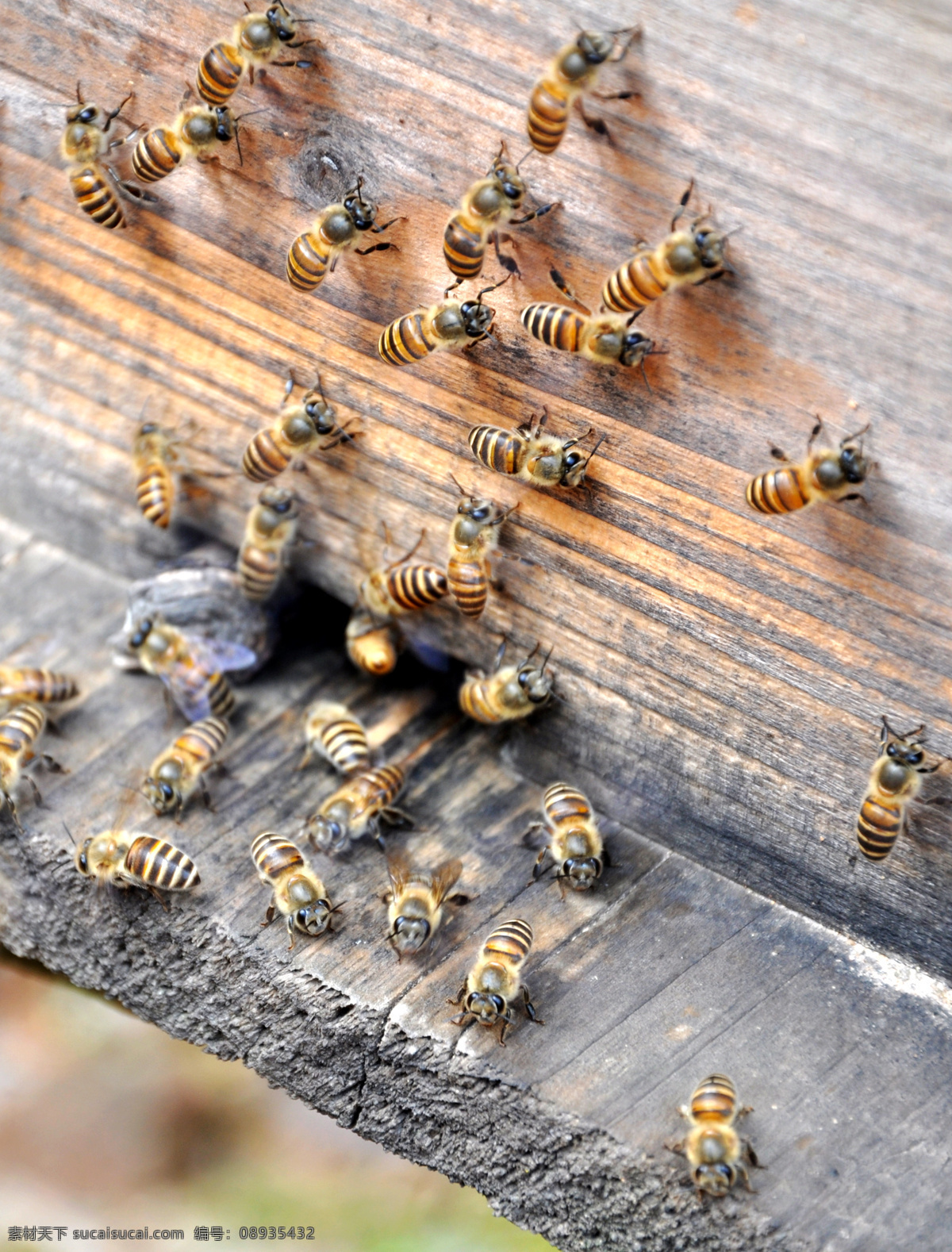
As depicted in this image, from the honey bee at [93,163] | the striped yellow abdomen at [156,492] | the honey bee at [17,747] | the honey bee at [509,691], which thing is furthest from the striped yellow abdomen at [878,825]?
the honey bee at [93,163]

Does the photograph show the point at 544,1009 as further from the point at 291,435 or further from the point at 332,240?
the point at 332,240

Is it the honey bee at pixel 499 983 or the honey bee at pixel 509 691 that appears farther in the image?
the honey bee at pixel 509 691

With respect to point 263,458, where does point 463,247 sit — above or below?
above

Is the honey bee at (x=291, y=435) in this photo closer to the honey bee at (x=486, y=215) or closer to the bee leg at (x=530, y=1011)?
the honey bee at (x=486, y=215)

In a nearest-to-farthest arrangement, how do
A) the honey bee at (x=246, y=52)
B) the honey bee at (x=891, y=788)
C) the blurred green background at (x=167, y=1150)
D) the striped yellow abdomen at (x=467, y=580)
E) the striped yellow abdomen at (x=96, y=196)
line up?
the honey bee at (x=891, y=788), the honey bee at (x=246, y=52), the striped yellow abdomen at (x=467, y=580), the striped yellow abdomen at (x=96, y=196), the blurred green background at (x=167, y=1150)

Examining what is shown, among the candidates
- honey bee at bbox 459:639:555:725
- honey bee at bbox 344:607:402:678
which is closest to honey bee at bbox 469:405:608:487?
honey bee at bbox 459:639:555:725

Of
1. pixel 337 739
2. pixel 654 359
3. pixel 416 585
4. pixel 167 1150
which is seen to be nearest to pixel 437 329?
pixel 654 359
